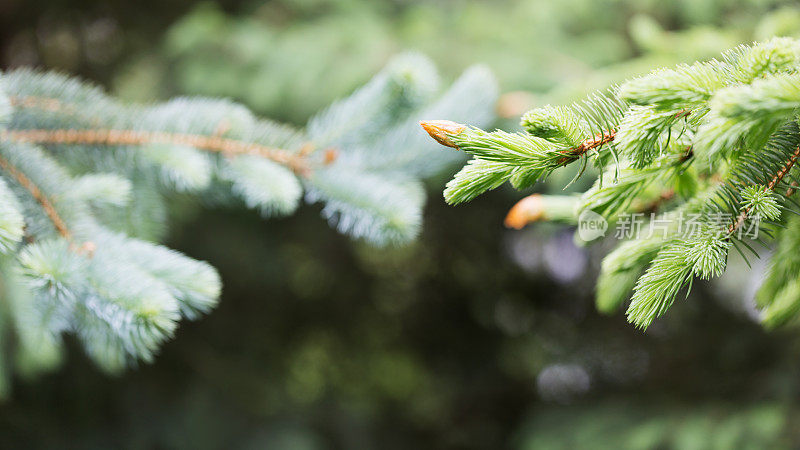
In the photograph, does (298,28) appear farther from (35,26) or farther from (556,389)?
(556,389)

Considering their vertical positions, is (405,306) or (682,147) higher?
(682,147)

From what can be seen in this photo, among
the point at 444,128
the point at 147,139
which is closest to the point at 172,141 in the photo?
the point at 147,139

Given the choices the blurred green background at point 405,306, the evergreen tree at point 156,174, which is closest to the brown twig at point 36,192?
the evergreen tree at point 156,174

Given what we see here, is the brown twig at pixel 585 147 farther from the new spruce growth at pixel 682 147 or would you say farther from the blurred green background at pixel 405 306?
the blurred green background at pixel 405 306

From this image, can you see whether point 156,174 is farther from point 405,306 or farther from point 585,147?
point 405,306

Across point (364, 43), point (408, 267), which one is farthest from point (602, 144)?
point (408, 267)

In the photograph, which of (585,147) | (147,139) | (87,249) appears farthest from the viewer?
(147,139)
